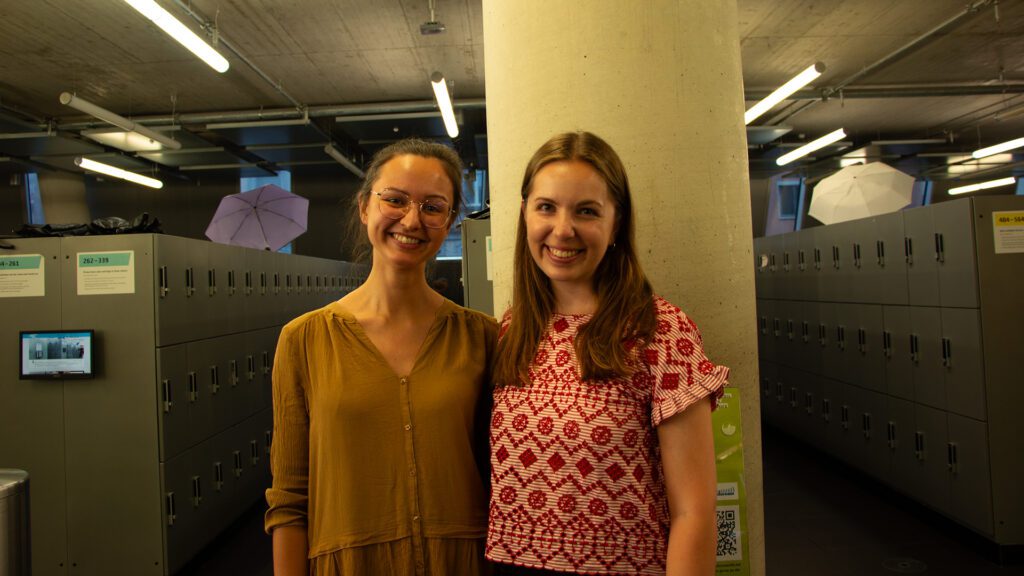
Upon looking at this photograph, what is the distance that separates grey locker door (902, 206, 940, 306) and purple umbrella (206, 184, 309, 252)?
19.4 feet

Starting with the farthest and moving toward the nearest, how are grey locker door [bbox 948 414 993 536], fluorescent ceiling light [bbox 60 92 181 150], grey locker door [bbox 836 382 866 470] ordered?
fluorescent ceiling light [bbox 60 92 181 150] → grey locker door [bbox 836 382 866 470] → grey locker door [bbox 948 414 993 536]

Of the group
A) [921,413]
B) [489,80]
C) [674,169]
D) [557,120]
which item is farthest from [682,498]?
[921,413]

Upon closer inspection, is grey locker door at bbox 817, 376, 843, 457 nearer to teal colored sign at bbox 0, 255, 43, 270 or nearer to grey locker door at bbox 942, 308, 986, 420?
grey locker door at bbox 942, 308, 986, 420

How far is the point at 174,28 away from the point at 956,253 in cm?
561

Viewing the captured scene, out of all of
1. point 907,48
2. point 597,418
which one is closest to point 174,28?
point 597,418

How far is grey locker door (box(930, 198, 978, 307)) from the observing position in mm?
3693

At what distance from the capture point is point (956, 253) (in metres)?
3.81

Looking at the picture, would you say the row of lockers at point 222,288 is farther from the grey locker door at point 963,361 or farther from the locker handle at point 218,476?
the grey locker door at point 963,361

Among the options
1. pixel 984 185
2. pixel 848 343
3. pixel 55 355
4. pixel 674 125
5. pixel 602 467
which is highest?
pixel 984 185

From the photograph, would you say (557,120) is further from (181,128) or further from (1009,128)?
(1009,128)

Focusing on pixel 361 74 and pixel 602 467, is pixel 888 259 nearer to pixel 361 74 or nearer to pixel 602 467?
pixel 602 467

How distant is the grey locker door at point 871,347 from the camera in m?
4.73

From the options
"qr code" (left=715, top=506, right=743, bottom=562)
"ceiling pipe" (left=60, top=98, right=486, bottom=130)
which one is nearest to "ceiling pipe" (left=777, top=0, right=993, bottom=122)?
"ceiling pipe" (left=60, top=98, right=486, bottom=130)

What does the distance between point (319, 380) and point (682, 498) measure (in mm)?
744
